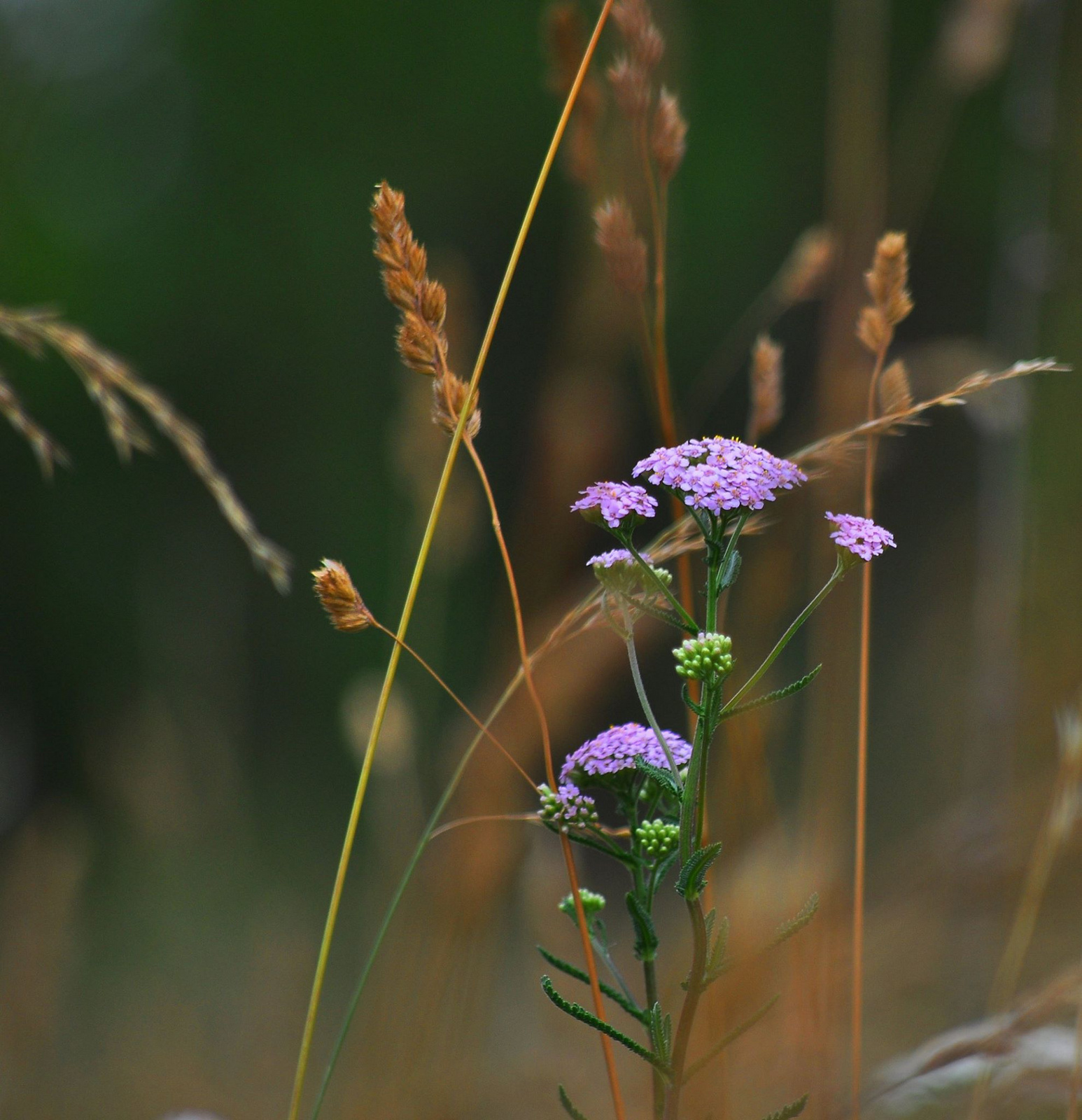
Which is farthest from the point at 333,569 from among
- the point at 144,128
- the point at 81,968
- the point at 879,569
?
the point at 144,128

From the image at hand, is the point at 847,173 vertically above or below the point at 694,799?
above

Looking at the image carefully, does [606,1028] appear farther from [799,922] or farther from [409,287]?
[409,287]

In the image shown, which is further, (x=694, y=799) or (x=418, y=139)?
(x=418, y=139)

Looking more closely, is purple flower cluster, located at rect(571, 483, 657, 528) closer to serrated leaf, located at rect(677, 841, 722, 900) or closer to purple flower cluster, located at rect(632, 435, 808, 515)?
purple flower cluster, located at rect(632, 435, 808, 515)

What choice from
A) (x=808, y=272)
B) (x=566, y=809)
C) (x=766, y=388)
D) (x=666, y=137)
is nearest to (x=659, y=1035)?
(x=566, y=809)

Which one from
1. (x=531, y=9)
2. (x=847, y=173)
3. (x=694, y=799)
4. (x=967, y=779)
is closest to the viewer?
(x=694, y=799)

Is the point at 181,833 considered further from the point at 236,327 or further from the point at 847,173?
the point at 236,327

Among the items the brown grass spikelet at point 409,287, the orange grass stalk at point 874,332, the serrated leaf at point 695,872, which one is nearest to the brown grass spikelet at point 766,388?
the orange grass stalk at point 874,332
